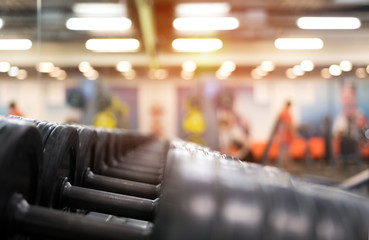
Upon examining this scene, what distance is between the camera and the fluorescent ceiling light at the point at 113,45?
821cm

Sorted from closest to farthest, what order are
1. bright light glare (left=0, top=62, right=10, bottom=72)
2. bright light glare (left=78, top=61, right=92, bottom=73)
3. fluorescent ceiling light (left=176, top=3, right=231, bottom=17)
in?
bright light glare (left=0, top=62, right=10, bottom=72) < fluorescent ceiling light (left=176, top=3, right=231, bottom=17) < bright light glare (left=78, top=61, right=92, bottom=73)

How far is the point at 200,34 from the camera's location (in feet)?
26.7

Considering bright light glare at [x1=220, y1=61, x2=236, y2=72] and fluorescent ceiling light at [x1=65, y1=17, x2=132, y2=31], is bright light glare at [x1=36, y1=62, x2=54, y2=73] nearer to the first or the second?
fluorescent ceiling light at [x1=65, y1=17, x2=132, y2=31]

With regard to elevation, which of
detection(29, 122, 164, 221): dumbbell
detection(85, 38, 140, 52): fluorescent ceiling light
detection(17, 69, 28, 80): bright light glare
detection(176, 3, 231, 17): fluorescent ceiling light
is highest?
detection(176, 3, 231, 17): fluorescent ceiling light

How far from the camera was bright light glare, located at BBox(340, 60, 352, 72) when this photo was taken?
29.5 feet

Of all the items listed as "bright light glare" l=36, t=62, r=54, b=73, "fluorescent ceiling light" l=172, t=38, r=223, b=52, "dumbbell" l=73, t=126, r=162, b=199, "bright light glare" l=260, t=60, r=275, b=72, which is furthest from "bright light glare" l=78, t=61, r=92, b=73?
"dumbbell" l=73, t=126, r=162, b=199

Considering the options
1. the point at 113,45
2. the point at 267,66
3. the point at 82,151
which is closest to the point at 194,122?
the point at 267,66

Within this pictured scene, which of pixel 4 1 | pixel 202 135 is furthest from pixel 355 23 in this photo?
pixel 202 135

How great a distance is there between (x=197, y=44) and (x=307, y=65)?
310cm

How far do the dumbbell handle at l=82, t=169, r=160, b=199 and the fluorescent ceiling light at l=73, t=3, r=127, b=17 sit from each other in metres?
4.20

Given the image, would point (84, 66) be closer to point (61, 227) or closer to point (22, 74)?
point (22, 74)

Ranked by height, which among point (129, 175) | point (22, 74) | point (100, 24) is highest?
point (100, 24)

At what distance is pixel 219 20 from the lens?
7.14m

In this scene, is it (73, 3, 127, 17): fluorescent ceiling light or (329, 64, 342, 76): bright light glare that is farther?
(329, 64, 342, 76): bright light glare
